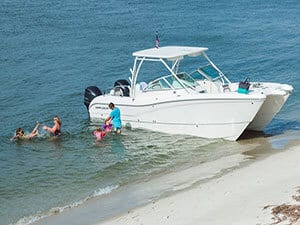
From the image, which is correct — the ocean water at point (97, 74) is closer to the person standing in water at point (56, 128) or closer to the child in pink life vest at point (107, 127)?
the person standing in water at point (56, 128)

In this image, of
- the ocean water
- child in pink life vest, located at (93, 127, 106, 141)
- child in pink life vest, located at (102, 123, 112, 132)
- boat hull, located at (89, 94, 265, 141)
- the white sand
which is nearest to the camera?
the white sand

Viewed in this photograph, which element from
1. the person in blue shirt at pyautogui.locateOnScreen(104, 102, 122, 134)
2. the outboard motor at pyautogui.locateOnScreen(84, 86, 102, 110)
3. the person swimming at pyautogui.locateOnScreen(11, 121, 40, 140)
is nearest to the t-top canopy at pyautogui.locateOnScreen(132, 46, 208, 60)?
the person in blue shirt at pyautogui.locateOnScreen(104, 102, 122, 134)

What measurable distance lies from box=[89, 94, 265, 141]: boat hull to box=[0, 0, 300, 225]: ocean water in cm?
31

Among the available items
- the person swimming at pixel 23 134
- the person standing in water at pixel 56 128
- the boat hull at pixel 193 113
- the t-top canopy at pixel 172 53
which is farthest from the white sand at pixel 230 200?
the person swimming at pixel 23 134

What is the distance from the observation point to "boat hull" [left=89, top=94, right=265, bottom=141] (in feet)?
61.8

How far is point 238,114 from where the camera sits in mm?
18984

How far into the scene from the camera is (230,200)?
13.4 metres

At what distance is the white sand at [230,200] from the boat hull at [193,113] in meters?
3.00

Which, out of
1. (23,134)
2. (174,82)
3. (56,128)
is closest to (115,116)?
(56,128)

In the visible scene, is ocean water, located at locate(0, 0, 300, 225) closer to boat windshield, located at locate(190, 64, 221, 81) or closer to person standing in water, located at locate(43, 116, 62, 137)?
person standing in water, located at locate(43, 116, 62, 137)

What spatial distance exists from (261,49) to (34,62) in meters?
11.3

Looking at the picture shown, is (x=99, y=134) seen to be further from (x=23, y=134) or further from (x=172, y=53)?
(x=172, y=53)

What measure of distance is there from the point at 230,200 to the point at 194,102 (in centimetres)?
637

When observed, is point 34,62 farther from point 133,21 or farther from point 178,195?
point 178,195
